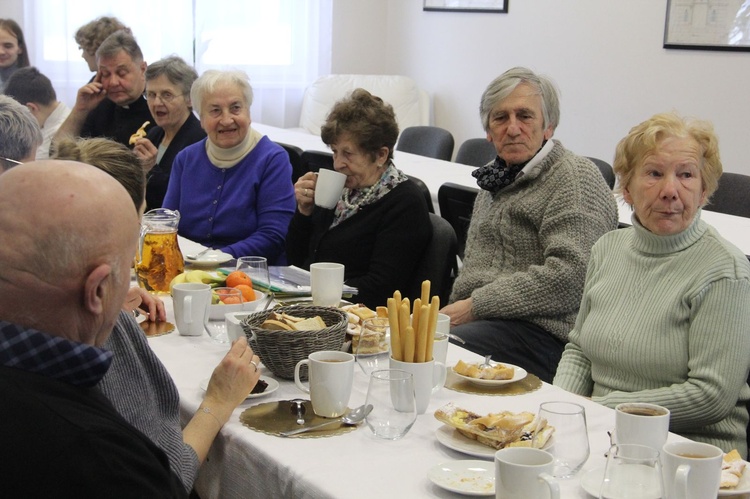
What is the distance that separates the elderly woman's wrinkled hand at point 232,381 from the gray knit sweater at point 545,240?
1098mm

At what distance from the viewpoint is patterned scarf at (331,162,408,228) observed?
2.87 m

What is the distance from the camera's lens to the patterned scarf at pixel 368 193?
2871mm

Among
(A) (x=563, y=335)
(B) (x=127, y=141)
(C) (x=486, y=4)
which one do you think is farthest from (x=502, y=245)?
(C) (x=486, y=4)

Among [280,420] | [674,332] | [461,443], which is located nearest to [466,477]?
[461,443]

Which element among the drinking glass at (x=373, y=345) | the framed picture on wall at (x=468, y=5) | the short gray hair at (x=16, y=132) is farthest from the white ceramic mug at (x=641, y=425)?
the framed picture on wall at (x=468, y=5)

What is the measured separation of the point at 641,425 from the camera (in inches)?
54.9

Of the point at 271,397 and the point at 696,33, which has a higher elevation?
the point at 696,33

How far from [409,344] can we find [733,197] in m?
2.49

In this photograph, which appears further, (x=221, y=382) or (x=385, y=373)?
(x=221, y=382)

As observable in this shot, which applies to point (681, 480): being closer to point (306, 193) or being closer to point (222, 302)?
point (222, 302)

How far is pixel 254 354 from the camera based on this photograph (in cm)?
179

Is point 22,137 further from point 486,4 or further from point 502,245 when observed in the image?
point 486,4

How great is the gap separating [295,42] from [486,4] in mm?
1514

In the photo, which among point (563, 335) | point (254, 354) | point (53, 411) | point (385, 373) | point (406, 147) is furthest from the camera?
point (406, 147)
